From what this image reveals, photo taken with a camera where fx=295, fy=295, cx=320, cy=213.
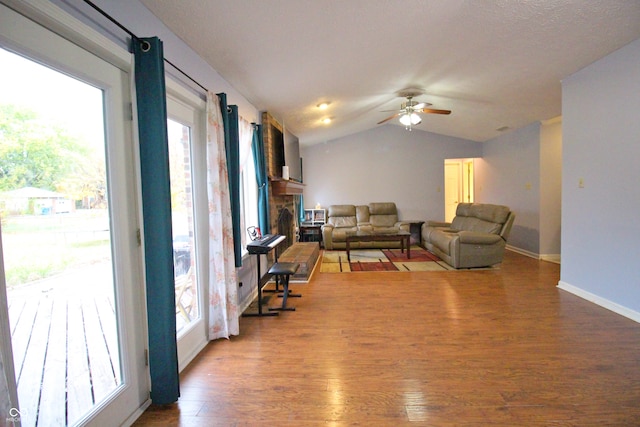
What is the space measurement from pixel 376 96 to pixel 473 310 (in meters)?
3.23

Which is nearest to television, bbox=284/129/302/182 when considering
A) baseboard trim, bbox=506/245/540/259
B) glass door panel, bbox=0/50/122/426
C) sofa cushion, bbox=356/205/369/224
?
sofa cushion, bbox=356/205/369/224

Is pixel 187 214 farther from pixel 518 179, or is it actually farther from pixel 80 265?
pixel 518 179

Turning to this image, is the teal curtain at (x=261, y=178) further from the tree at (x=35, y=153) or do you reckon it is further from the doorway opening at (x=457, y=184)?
the doorway opening at (x=457, y=184)

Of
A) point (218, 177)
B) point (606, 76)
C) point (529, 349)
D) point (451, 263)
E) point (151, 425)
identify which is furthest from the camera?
point (451, 263)

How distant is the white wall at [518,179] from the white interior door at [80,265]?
6.02 metres

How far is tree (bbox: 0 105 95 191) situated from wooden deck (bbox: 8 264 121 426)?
42 centimetres

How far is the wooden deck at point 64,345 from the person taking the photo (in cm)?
115

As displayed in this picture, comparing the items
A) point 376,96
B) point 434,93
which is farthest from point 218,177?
point 434,93

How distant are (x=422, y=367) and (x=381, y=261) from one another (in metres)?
3.30

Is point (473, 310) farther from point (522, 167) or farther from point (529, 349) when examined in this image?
A: point (522, 167)

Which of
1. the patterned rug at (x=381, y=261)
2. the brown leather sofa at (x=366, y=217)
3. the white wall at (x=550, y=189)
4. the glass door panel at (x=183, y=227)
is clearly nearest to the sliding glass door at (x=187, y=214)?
the glass door panel at (x=183, y=227)

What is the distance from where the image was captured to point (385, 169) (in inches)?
292

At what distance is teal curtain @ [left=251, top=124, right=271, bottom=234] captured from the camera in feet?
12.0

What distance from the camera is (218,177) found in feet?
7.86
